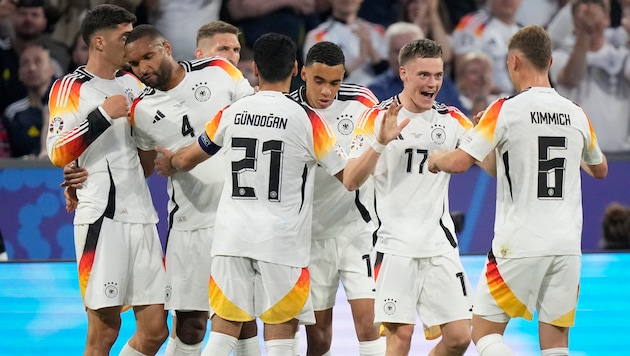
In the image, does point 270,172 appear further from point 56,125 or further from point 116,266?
point 56,125

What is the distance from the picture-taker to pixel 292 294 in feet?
18.6

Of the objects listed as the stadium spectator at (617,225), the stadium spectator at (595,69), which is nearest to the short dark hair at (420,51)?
the stadium spectator at (617,225)

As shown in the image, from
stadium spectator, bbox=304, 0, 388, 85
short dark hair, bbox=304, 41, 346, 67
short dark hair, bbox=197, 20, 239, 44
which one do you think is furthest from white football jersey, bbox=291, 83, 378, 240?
stadium spectator, bbox=304, 0, 388, 85

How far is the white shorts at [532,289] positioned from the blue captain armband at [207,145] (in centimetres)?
169

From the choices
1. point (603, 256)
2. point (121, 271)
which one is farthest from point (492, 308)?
point (603, 256)

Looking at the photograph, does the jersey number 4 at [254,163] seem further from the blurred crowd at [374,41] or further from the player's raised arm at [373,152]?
the blurred crowd at [374,41]

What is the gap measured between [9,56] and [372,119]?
610cm

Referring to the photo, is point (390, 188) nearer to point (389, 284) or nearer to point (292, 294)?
point (389, 284)

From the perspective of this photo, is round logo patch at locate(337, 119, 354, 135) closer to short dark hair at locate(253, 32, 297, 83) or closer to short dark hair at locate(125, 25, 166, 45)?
short dark hair at locate(253, 32, 297, 83)

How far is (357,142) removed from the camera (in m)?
6.12

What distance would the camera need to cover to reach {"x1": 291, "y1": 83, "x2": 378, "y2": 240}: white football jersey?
6.52 meters

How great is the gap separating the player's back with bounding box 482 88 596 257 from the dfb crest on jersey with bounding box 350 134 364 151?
80 cm

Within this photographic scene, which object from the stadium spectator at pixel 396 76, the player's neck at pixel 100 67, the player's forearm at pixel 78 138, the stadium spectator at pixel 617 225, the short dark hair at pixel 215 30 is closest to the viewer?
the player's forearm at pixel 78 138

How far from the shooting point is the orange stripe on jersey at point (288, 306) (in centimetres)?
566
